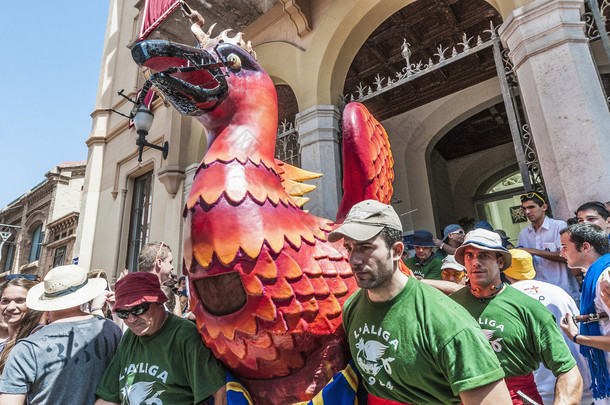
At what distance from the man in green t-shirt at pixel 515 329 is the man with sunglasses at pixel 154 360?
3.54ft

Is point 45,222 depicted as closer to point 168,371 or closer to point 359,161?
point 168,371

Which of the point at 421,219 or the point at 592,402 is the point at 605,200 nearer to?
the point at 592,402

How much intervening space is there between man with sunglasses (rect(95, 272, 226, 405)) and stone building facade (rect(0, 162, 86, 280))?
1254 centimetres

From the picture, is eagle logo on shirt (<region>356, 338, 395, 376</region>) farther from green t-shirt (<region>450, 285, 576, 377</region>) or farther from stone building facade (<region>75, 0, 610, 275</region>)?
stone building facade (<region>75, 0, 610, 275</region>)

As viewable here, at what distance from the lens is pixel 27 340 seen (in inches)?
59.6

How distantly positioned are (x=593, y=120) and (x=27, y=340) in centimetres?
371

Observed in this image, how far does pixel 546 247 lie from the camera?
2803 mm

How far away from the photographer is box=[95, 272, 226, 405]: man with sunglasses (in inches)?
49.3

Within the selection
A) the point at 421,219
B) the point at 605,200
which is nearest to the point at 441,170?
the point at 421,219

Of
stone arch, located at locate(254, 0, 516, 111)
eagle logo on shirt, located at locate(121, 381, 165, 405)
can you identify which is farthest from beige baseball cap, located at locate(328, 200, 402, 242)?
stone arch, located at locate(254, 0, 516, 111)

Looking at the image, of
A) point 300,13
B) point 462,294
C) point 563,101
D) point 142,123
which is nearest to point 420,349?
point 462,294

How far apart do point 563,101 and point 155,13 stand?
212 inches

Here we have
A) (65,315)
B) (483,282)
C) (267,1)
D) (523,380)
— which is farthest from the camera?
(267,1)

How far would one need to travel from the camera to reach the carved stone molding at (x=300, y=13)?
4844 millimetres
